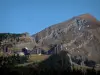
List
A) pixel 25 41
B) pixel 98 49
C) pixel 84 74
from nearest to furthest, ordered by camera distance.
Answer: pixel 84 74 → pixel 25 41 → pixel 98 49

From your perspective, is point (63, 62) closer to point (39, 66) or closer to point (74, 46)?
point (39, 66)

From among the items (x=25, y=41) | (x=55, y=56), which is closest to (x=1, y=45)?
(x=25, y=41)

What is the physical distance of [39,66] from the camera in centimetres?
4297

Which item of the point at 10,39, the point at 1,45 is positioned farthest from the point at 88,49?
the point at 1,45

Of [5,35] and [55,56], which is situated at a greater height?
[5,35]

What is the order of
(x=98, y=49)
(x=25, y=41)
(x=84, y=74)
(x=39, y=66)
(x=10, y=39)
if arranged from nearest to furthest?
1. (x=84, y=74)
2. (x=39, y=66)
3. (x=10, y=39)
4. (x=25, y=41)
5. (x=98, y=49)

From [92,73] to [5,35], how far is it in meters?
106

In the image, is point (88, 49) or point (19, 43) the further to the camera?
point (88, 49)

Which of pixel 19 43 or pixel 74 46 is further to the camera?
pixel 74 46

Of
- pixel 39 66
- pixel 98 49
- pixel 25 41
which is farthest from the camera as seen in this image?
pixel 98 49

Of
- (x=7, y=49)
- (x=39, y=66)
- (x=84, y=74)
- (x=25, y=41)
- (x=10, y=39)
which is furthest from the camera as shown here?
(x=25, y=41)

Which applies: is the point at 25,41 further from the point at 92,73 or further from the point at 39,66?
the point at 92,73

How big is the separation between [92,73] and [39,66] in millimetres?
13199

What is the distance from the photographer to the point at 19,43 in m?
137
